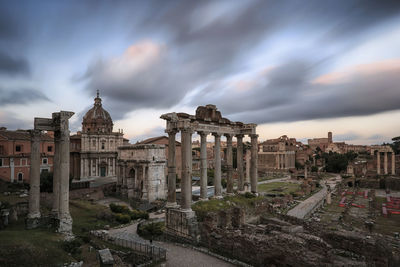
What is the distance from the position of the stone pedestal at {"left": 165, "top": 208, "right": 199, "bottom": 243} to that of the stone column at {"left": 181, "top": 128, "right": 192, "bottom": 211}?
17.6 inches

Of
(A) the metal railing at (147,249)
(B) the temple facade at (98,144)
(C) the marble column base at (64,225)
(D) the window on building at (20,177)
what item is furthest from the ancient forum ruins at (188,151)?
(D) the window on building at (20,177)

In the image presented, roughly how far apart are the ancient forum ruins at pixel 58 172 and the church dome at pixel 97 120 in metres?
36.6

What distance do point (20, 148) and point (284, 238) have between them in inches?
1763

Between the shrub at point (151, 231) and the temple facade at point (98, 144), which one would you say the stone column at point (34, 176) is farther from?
the temple facade at point (98, 144)

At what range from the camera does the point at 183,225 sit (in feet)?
48.6

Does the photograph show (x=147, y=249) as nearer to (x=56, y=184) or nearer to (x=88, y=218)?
(x=56, y=184)

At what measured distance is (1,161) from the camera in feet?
122

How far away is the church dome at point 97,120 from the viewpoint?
51688mm

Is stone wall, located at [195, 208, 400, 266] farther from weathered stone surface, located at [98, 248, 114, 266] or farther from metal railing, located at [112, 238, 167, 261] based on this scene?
weathered stone surface, located at [98, 248, 114, 266]

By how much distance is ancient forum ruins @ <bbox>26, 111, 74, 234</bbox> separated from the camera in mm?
14352

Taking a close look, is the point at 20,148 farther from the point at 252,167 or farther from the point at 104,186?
the point at 252,167

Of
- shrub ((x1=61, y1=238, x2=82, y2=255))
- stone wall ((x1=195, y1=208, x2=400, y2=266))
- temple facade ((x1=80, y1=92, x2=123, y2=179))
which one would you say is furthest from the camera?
temple facade ((x1=80, y1=92, x2=123, y2=179))

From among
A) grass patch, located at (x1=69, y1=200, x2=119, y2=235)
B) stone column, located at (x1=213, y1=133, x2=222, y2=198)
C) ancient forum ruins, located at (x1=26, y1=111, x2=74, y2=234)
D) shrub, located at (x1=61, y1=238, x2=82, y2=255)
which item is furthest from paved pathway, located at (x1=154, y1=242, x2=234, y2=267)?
grass patch, located at (x1=69, y1=200, x2=119, y2=235)

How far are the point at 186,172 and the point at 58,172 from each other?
8.32m
